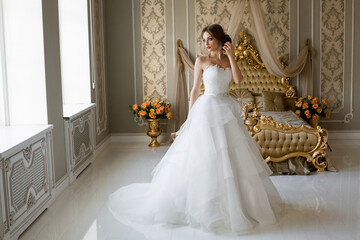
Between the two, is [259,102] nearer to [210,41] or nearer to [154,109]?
[154,109]

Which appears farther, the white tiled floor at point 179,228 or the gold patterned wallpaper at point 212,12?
the gold patterned wallpaper at point 212,12

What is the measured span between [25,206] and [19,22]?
1786mm

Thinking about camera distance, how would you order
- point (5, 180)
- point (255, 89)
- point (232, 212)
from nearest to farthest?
point (5, 180)
point (232, 212)
point (255, 89)

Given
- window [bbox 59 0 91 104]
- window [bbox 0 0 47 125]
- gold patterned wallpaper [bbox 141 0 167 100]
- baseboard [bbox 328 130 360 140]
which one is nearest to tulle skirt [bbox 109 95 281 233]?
window [bbox 0 0 47 125]

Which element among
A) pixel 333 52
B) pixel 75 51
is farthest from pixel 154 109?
pixel 333 52

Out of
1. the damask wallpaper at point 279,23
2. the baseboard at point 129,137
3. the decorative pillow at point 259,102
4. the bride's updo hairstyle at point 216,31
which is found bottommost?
the baseboard at point 129,137

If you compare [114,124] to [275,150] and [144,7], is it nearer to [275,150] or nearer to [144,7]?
[144,7]

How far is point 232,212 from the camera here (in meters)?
4.12

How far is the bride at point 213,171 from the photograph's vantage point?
416cm

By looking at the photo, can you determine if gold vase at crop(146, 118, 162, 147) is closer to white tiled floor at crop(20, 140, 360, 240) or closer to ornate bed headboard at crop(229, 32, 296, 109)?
white tiled floor at crop(20, 140, 360, 240)

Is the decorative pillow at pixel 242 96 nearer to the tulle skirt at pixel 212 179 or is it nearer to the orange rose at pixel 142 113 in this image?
the orange rose at pixel 142 113

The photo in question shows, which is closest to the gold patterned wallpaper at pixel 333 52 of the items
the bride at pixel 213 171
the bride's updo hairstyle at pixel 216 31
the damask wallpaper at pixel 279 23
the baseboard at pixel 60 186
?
the damask wallpaper at pixel 279 23

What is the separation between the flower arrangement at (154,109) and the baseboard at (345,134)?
2.64 metres

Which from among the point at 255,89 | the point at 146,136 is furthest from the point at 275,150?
the point at 146,136
